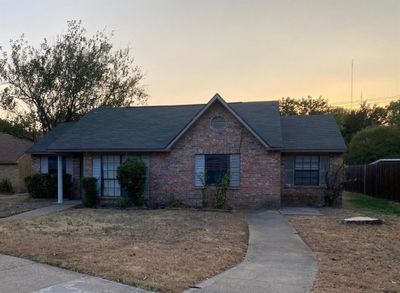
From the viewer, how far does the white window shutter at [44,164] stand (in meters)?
24.6

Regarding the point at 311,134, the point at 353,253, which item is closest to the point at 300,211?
the point at 311,134

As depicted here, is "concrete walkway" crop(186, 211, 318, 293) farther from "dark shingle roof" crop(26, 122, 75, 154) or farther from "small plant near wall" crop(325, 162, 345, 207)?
"dark shingle roof" crop(26, 122, 75, 154)

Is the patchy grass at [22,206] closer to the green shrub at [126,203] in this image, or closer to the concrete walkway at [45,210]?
the concrete walkway at [45,210]

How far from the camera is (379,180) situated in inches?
943

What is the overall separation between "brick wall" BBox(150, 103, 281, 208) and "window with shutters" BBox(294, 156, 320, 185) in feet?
4.43

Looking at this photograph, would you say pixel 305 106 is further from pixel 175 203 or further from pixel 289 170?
pixel 175 203

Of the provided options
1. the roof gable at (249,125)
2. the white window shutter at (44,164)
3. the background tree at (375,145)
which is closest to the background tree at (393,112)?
the background tree at (375,145)

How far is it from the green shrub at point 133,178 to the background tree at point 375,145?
88.5 ft

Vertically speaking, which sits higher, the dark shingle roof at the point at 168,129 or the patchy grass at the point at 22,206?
the dark shingle roof at the point at 168,129

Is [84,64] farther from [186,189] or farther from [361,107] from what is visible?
[361,107]

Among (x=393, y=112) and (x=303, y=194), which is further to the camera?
(x=393, y=112)

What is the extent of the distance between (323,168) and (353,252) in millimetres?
10248

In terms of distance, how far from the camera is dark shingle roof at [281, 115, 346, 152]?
1923 cm

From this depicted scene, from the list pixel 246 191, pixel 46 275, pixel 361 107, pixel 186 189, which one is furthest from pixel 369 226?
pixel 361 107
